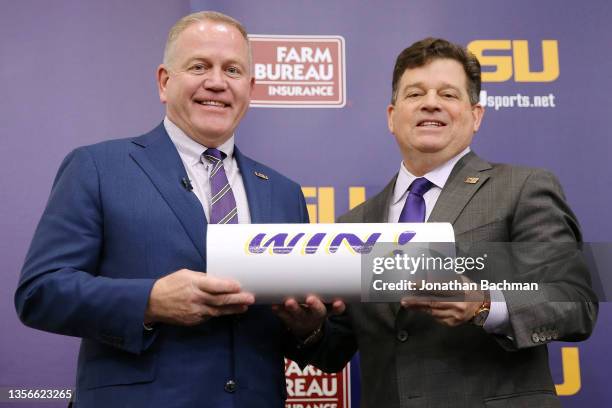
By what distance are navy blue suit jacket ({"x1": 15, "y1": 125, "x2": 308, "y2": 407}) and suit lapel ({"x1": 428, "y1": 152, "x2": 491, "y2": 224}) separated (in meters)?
0.65

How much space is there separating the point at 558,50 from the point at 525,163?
2.02ft

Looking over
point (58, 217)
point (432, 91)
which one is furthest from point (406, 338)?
point (58, 217)

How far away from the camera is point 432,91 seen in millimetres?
2592

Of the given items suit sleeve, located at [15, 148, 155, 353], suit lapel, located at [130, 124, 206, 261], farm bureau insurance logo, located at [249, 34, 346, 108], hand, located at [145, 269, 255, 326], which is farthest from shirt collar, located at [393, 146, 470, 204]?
suit sleeve, located at [15, 148, 155, 353]

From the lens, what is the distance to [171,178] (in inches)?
83.6

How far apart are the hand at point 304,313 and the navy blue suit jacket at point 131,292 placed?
0.08m

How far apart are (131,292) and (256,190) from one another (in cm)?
63

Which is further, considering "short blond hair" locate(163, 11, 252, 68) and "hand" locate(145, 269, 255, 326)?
"short blond hair" locate(163, 11, 252, 68)

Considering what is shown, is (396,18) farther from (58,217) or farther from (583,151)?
(58,217)

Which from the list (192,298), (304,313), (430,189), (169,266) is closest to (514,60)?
(430,189)

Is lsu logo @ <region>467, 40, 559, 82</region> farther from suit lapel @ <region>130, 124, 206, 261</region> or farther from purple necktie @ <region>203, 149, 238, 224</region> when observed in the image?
suit lapel @ <region>130, 124, 206, 261</region>

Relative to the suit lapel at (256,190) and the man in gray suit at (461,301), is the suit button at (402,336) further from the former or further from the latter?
the suit lapel at (256,190)

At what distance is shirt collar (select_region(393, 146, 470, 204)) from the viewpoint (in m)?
2.53

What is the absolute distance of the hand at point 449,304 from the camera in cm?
185
